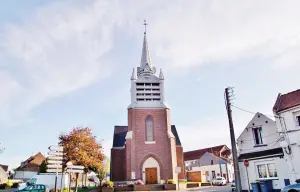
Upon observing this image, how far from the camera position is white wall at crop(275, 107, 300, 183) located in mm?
22609

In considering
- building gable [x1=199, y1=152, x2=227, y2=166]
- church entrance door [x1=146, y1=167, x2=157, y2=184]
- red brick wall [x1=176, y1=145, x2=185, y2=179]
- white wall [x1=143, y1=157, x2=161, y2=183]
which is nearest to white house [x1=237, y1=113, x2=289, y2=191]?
white wall [x1=143, y1=157, x2=161, y2=183]

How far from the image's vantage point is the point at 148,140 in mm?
40281

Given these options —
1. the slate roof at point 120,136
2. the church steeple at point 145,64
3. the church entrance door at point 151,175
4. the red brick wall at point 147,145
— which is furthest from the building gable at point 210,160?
the church steeple at point 145,64

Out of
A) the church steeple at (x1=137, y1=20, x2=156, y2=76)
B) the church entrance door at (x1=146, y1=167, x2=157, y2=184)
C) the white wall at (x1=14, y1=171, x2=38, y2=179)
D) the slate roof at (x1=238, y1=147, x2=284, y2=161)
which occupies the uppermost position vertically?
the church steeple at (x1=137, y1=20, x2=156, y2=76)

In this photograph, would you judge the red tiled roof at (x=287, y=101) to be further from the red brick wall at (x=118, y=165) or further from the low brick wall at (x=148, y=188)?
the red brick wall at (x=118, y=165)

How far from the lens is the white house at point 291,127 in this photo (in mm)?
22734

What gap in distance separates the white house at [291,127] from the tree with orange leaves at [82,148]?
2106 centimetres

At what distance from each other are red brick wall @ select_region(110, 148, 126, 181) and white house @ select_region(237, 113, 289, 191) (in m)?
20.0

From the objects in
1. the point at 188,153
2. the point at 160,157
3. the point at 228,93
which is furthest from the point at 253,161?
the point at 188,153

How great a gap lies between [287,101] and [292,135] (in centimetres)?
340

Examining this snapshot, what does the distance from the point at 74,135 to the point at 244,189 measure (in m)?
19.9

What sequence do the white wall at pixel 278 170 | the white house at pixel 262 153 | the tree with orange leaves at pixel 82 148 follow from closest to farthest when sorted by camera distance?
the white wall at pixel 278 170, the white house at pixel 262 153, the tree with orange leaves at pixel 82 148

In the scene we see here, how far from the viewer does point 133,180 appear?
3738cm

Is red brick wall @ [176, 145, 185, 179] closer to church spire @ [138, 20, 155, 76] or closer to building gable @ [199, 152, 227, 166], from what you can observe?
church spire @ [138, 20, 155, 76]
